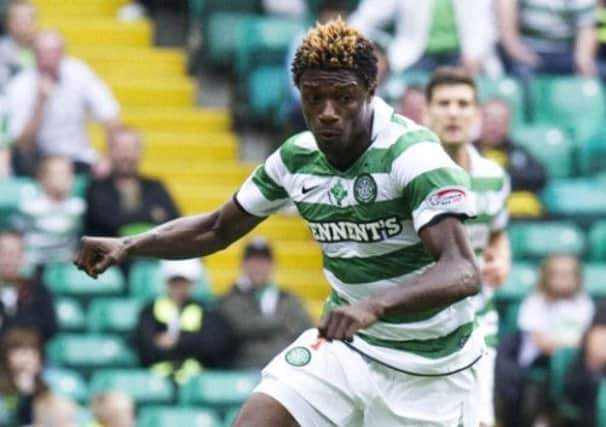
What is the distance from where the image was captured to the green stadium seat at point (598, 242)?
44.4 feet

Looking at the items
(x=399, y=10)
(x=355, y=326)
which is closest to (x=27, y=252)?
(x=399, y=10)

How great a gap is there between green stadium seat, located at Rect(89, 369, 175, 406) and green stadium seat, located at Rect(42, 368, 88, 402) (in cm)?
8

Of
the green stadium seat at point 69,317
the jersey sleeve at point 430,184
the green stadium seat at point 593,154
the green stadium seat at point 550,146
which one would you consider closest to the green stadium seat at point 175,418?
the green stadium seat at point 69,317

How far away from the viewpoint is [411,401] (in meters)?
7.52

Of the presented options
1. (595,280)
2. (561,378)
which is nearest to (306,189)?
(561,378)

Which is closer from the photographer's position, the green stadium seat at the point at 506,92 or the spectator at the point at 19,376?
the spectator at the point at 19,376

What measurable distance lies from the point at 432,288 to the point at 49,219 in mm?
6148

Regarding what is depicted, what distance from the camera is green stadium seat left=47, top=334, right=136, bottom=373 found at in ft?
40.0

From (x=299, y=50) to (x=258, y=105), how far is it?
7.17 meters

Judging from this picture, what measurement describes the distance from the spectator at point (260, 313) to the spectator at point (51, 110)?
134cm

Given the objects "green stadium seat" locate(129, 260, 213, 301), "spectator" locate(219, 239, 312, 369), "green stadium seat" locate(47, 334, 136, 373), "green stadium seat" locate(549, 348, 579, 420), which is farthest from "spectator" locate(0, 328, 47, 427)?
"green stadium seat" locate(549, 348, 579, 420)

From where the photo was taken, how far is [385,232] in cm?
733

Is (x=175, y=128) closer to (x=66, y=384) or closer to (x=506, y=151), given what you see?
(x=506, y=151)

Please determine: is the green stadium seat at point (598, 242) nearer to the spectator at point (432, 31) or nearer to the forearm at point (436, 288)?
the spectator at point (432, 31)
